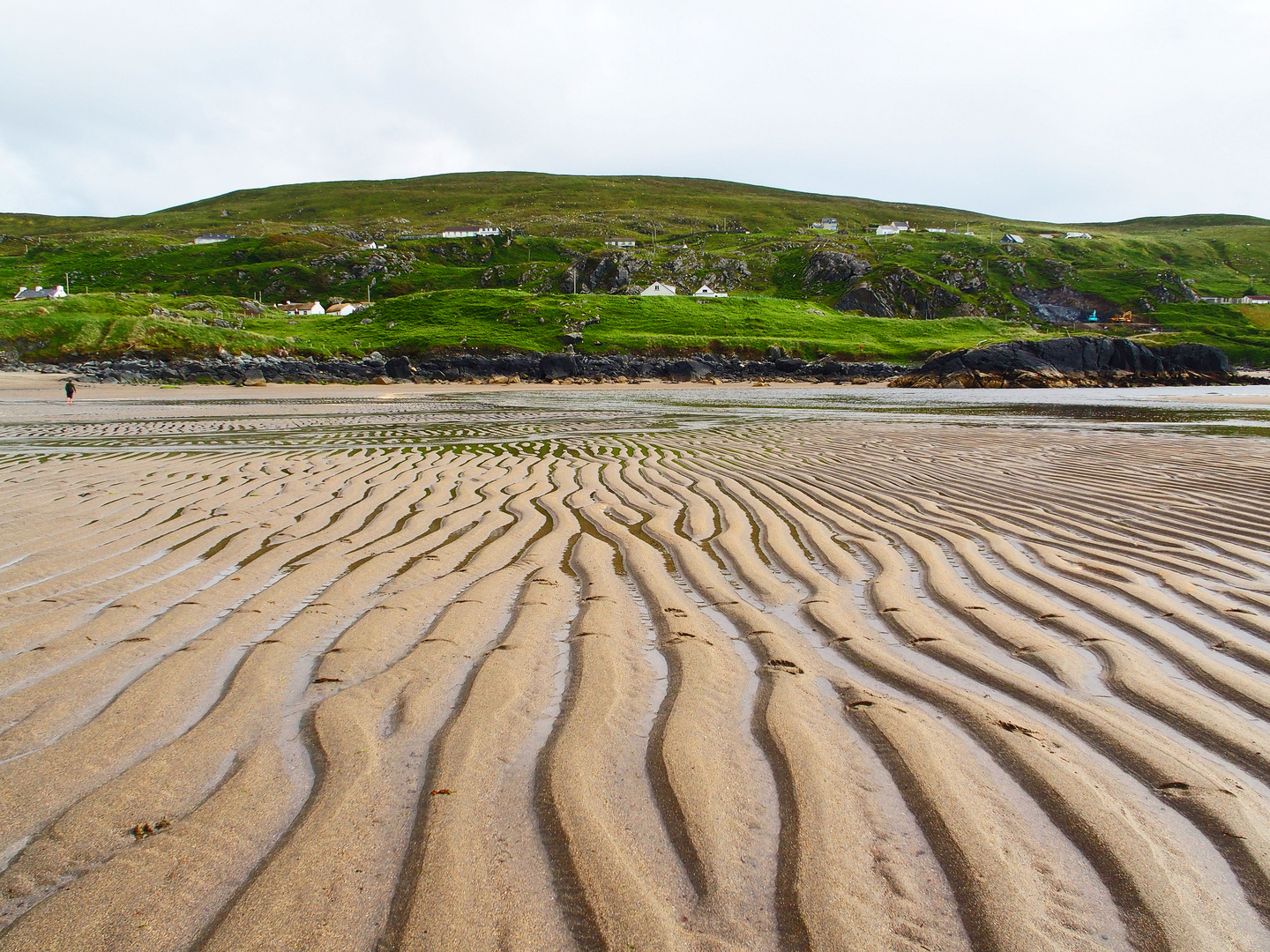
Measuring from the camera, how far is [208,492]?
7531 mm

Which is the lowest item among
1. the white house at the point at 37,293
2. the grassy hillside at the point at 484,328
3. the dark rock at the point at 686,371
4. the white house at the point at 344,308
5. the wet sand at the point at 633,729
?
the wet sand at the point at 633,729

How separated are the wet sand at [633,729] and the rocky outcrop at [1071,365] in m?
47.4

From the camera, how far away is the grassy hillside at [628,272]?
63156mm

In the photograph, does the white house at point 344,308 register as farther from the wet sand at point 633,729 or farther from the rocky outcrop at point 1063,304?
the rocky outcrop at point 1063,304

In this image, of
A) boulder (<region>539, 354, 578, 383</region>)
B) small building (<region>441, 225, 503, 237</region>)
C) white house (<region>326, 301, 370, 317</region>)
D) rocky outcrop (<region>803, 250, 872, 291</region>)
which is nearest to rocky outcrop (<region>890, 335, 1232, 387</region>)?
boulder (<region>539, 354, 578, 383</region>)

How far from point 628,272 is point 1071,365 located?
212 ft

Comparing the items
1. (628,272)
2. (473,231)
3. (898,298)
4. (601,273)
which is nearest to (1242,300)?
(898,298)

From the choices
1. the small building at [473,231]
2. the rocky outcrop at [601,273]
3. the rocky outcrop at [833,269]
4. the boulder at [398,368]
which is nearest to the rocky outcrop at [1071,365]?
the boulder at [398,368]

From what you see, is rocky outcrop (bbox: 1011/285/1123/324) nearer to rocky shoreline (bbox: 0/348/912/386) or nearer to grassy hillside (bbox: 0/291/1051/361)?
grassy hillside (bbox: 0/291/1051/361)

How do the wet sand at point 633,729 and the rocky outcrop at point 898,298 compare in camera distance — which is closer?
the wet sand at point 633,729

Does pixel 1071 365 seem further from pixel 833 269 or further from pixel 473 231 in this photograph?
pixel 473 231

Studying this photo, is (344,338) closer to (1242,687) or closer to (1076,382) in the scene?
(1076,382)

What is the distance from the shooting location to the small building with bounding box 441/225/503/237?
13018 centimetres

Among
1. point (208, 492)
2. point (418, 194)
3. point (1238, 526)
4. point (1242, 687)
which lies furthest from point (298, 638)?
point (418, 194)
